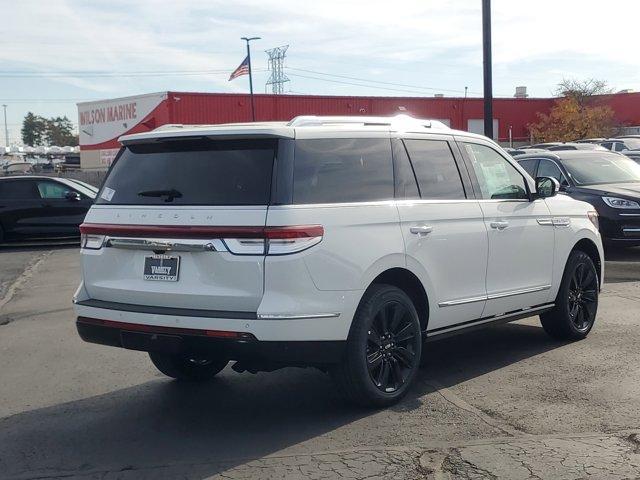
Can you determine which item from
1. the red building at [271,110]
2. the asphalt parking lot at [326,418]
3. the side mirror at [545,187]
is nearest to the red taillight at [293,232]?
the asphalt parking lot at [326,418]

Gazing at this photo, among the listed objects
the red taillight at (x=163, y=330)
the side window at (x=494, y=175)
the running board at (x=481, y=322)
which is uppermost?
the side window at (x=494, y=175)

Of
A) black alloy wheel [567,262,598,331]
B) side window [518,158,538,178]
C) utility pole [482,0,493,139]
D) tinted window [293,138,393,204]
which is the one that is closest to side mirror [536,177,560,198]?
black alloy wheel [567,262,598,331]

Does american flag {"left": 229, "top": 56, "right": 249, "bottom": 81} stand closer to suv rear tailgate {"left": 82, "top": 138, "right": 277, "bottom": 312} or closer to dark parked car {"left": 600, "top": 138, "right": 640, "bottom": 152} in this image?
dark parked car {"left": 600, "top": 138, "right": 640, "bottom": 152}

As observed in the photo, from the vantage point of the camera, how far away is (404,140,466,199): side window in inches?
229

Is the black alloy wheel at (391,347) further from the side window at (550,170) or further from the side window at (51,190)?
the side window at (51,190)

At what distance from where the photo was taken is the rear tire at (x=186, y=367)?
6.10 metres

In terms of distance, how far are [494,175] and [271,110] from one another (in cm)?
4189

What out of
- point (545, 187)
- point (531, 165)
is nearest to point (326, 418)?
point (545, 187)

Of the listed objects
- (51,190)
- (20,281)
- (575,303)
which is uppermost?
(51,190)

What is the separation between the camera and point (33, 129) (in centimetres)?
13275

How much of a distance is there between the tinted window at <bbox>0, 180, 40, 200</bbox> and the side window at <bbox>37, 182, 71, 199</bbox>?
13 cm

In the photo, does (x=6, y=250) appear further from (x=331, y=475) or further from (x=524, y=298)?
(x=331, y=475)

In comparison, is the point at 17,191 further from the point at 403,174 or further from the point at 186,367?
the point at 403,174

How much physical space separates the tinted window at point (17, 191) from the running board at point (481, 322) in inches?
536
